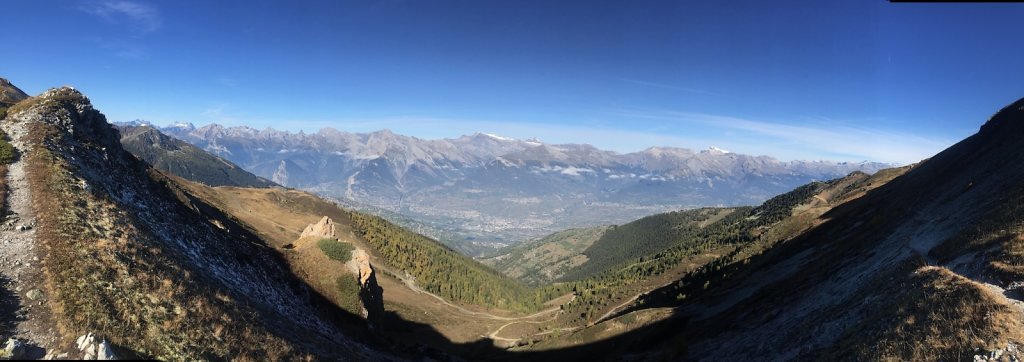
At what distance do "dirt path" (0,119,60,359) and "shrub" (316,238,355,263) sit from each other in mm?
39842

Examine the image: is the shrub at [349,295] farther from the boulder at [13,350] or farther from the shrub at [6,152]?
the boulder at [13,350]

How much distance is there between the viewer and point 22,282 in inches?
887

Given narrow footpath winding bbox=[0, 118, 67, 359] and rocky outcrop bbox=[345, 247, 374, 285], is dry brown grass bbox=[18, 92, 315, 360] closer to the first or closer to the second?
narrow footpath winding bbox=[0, 118, 67, 359]

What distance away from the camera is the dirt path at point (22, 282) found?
1908 centimetres

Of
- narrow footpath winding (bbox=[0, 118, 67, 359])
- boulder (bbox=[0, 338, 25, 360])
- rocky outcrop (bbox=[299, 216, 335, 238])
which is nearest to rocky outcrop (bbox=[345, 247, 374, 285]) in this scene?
rocky outcrop (bbox=[299, 216, 335, 238])

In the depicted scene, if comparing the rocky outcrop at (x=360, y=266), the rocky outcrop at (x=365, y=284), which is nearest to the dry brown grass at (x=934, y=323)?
the rocky outcrop at (x=365, y=284)

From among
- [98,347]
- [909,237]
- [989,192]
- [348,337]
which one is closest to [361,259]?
[348,337]

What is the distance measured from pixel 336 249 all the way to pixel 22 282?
4918cm

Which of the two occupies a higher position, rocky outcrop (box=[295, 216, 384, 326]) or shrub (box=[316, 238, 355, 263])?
shrub (box=[316, 238, 355, 263])

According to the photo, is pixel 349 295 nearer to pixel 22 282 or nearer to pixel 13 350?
pixel 22 282

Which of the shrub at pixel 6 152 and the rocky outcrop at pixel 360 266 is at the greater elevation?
the shrub at pixel 6 152

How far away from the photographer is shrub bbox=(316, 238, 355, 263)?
70.1 m

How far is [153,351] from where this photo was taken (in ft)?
70.5

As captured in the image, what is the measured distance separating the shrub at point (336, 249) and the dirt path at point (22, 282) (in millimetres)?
39842
